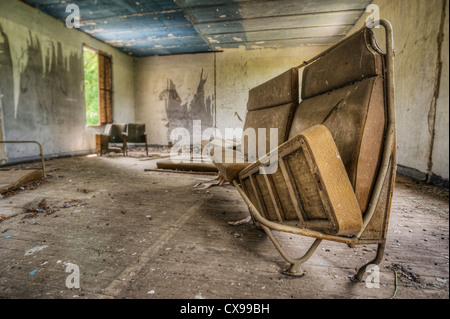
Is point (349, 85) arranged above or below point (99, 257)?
above

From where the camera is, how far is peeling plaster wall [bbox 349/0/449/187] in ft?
9.61

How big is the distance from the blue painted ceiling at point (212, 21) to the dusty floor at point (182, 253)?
15.6 ft

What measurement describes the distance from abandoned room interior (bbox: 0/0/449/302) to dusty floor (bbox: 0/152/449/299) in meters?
0.01

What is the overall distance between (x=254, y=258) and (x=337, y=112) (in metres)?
0.96

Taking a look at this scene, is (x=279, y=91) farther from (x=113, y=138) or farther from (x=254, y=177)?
(x=113, y=138)

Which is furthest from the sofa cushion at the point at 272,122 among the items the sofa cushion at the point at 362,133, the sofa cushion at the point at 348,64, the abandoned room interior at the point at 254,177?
the sofa cushion at the point at 362,133

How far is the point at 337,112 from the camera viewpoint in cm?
110

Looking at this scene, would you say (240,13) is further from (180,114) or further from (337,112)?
(337,112)

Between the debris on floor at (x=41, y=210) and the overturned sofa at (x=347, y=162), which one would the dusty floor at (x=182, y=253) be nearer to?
the debris on floor at (x=41, y=210)

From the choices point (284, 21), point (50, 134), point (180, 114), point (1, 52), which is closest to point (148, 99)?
point (180, 114)

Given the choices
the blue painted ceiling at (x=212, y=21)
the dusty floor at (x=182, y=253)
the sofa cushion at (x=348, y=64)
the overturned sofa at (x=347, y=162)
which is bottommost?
the dusty floor at (x=182, y=253)

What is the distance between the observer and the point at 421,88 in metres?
3.36

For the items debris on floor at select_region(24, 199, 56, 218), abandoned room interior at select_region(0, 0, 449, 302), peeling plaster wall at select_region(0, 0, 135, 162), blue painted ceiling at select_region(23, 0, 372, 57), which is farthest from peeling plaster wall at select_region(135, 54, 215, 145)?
debris on floor at select_region(24, 199, 56, 218)

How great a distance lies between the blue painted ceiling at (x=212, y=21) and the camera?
199 inches
